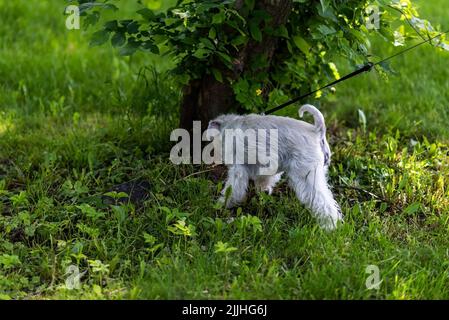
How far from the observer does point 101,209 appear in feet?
14.9

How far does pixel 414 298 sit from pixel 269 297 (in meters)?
0.75

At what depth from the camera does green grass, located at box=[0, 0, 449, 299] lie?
3689mm

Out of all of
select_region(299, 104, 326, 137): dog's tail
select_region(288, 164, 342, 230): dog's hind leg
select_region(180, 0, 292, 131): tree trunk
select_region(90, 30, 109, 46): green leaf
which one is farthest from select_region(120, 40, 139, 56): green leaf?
select_region(288, 164, 342, 230): dog's hind leg

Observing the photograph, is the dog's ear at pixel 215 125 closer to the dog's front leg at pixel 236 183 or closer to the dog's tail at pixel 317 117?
the dog's front leg at pixel 236 183

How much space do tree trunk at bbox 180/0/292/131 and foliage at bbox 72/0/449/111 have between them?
0.08ft

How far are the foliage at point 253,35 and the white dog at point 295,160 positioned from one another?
18.7 inches

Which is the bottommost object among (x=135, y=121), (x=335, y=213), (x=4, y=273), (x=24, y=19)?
(x=4, y=273)

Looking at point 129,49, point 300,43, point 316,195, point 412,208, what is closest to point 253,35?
point 300,43

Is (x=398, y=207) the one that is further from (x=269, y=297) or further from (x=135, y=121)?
(x=135, y=121)

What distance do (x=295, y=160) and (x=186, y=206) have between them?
2.69 feet

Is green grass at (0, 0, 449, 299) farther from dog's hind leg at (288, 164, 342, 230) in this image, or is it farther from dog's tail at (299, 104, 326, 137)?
dog's tail at (299, 104, 326, 137)

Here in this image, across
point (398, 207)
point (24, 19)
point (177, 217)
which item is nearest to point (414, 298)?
point (398, 207)

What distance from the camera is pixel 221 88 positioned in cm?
493

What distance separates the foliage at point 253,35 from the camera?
4.46m
